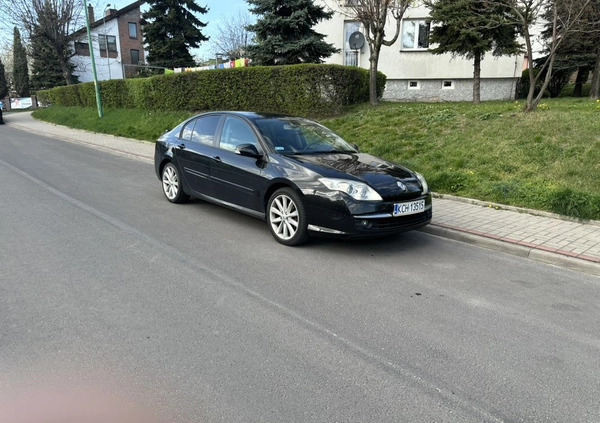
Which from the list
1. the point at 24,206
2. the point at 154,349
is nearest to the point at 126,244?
the point at 154,349

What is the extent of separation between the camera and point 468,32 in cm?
1432

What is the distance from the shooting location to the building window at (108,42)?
5284 cm

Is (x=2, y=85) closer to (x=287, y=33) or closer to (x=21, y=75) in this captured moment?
(x=21, y=75)

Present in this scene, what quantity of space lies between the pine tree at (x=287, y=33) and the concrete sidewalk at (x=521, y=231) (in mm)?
10312

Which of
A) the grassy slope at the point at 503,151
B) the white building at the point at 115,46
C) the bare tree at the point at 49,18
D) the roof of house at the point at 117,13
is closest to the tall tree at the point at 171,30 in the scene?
the bare tree at the point at 49,18

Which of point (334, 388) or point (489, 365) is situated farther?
point (489, 365)

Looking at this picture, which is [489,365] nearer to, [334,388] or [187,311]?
[334,388]

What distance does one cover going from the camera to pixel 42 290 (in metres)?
4.06

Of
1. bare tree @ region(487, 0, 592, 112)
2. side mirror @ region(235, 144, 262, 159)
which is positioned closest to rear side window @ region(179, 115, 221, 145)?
side mirror @ region(235, 144, 262, 159)

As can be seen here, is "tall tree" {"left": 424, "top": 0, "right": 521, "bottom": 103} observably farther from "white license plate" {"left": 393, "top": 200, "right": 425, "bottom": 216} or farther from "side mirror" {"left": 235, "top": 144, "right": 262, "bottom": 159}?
"side mirror" {"left": 235, "top": 144, "right": 262, "bottom": 159}

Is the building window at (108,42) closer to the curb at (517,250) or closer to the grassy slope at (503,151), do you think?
the grassy slope at (503,151)

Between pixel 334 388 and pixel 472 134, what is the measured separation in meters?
8.56

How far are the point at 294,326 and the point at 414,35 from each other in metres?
22.6

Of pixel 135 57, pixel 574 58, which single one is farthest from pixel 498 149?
pixel 135 57
